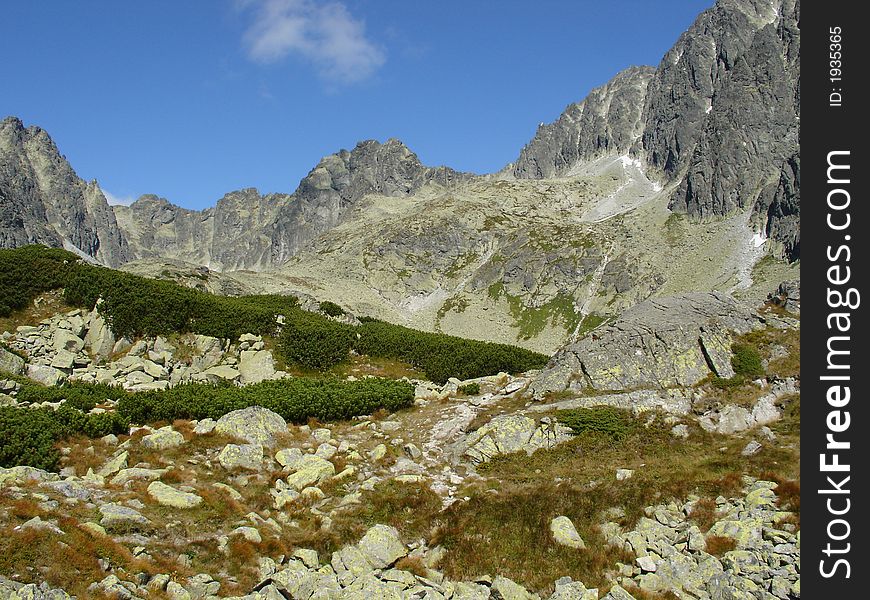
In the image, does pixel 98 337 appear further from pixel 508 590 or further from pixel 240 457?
pixel 508 590

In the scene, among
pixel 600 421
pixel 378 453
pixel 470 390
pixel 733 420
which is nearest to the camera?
pixel 378 453

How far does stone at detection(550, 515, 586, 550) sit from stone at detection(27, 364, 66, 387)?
23.3 meters

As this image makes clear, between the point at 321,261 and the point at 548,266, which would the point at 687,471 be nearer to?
the point at 548,266

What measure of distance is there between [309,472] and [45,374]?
17.9m

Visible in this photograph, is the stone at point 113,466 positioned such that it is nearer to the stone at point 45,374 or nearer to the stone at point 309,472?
the stone at point 309,472

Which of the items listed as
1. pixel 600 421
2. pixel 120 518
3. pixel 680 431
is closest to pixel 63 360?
pixel 120 518

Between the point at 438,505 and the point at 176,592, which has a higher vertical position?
the point at 438,505

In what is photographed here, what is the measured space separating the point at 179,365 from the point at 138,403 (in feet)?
36.8

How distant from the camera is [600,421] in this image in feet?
59.6

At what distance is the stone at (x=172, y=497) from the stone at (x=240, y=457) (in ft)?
8.06

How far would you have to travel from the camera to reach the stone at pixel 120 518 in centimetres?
1113

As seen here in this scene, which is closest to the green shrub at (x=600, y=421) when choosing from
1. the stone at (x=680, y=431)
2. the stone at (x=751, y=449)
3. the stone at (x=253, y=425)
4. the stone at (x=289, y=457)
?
the stone at (x=680, y=431)

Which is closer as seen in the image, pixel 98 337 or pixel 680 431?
pixel 680 431
